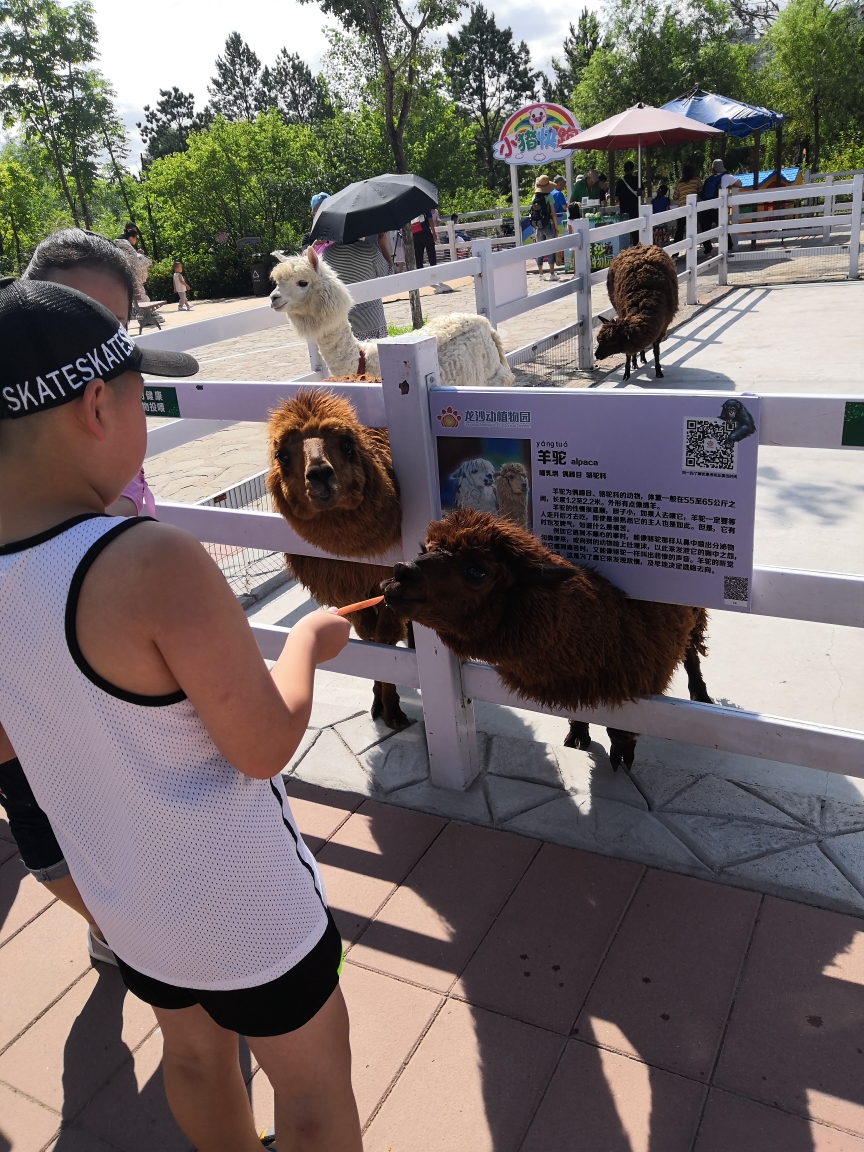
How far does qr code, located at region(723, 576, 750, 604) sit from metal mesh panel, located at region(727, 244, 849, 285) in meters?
13.9

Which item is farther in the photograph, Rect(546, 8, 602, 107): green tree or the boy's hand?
Rect(546, 8, 602, 107): green tree

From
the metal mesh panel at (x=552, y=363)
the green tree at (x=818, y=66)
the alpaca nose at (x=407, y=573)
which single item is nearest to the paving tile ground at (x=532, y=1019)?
the alpaca nose at (x=407, y=573)

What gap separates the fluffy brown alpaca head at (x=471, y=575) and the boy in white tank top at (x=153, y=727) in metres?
0.83

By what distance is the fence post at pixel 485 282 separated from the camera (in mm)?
7848

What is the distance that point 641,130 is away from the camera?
16031mm

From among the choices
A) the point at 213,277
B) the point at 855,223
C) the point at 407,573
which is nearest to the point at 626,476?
the point at 407,573

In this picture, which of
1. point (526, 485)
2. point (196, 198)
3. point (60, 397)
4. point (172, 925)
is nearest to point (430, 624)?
point (526, 485)

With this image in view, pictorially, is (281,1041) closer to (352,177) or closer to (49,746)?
(49,746)

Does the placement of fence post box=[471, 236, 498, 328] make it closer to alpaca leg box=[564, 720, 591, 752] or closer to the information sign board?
alpaca leg box=[564, 720, 591, 752]

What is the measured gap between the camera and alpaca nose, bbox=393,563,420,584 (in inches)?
90.0

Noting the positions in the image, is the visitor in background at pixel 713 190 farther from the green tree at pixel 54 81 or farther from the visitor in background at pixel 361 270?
the green tree at pixel 54 81

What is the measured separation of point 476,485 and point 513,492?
15 cm

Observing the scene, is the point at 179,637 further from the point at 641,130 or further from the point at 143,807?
the point at 641,130

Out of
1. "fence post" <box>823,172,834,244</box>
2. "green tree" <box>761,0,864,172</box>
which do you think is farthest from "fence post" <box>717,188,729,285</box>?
"green tree" <box>761,0,864,172</box>
